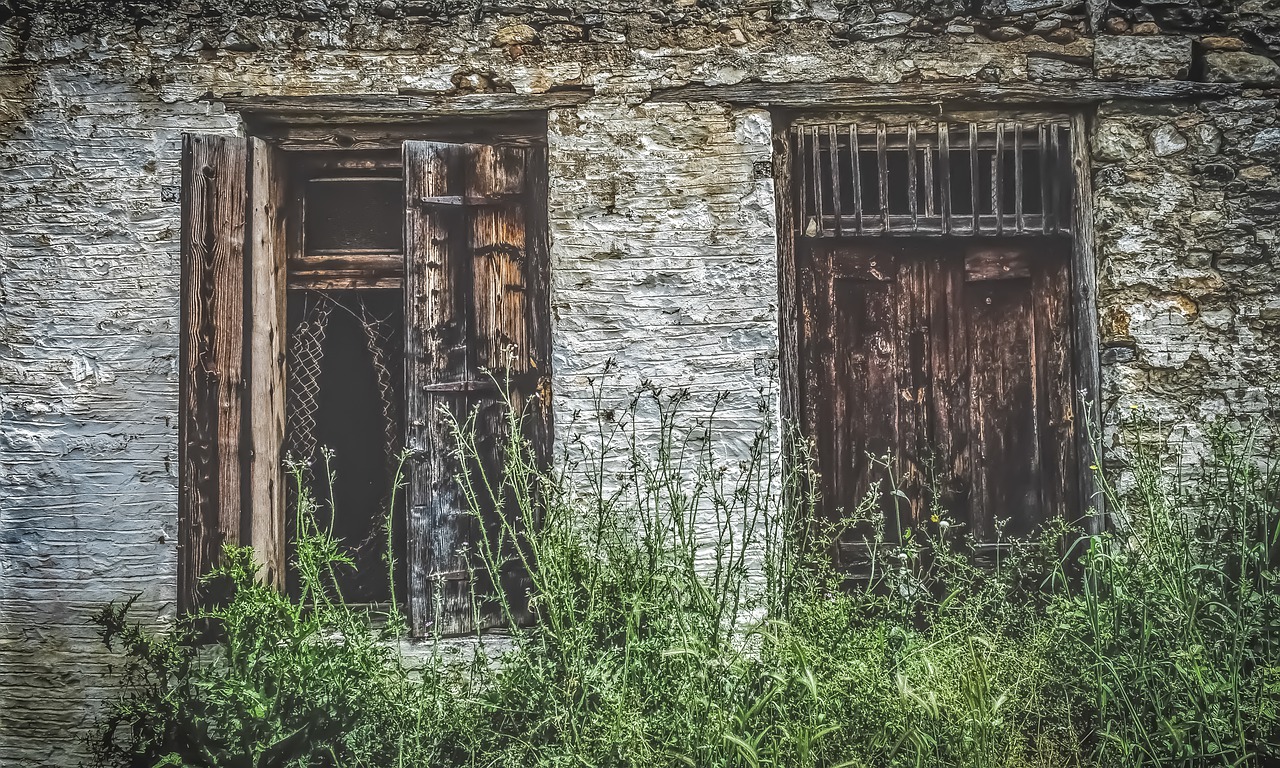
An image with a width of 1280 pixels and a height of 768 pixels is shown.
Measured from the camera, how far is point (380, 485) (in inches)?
169

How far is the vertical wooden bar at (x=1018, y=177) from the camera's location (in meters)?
3.88

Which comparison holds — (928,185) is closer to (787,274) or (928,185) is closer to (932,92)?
(932,92)

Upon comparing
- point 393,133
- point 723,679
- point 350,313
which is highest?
point 393,133

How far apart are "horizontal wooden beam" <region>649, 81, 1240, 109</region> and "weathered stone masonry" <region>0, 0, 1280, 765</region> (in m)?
0.04

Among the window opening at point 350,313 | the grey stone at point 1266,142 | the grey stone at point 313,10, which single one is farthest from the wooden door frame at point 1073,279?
the grey stone at point 313,10

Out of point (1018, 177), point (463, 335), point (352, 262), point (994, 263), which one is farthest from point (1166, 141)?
point (352, 262)

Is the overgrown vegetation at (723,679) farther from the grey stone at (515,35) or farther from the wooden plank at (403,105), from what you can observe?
the grey stone at (515,35)

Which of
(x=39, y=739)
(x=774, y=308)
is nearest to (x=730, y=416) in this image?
(x=774, y=308)

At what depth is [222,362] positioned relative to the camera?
356cm

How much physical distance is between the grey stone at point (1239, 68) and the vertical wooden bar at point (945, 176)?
3.79 feet

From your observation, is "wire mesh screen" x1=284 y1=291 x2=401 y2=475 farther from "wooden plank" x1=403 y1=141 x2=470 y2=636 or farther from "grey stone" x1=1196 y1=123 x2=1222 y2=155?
"grey stone" x1=1196 y1=123 x2=1222 y2=155

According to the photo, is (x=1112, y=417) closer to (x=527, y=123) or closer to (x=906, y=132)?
(x=906, y=132)

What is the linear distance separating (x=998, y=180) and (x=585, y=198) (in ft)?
5.95

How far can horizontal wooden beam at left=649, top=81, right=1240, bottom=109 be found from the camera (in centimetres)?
381
